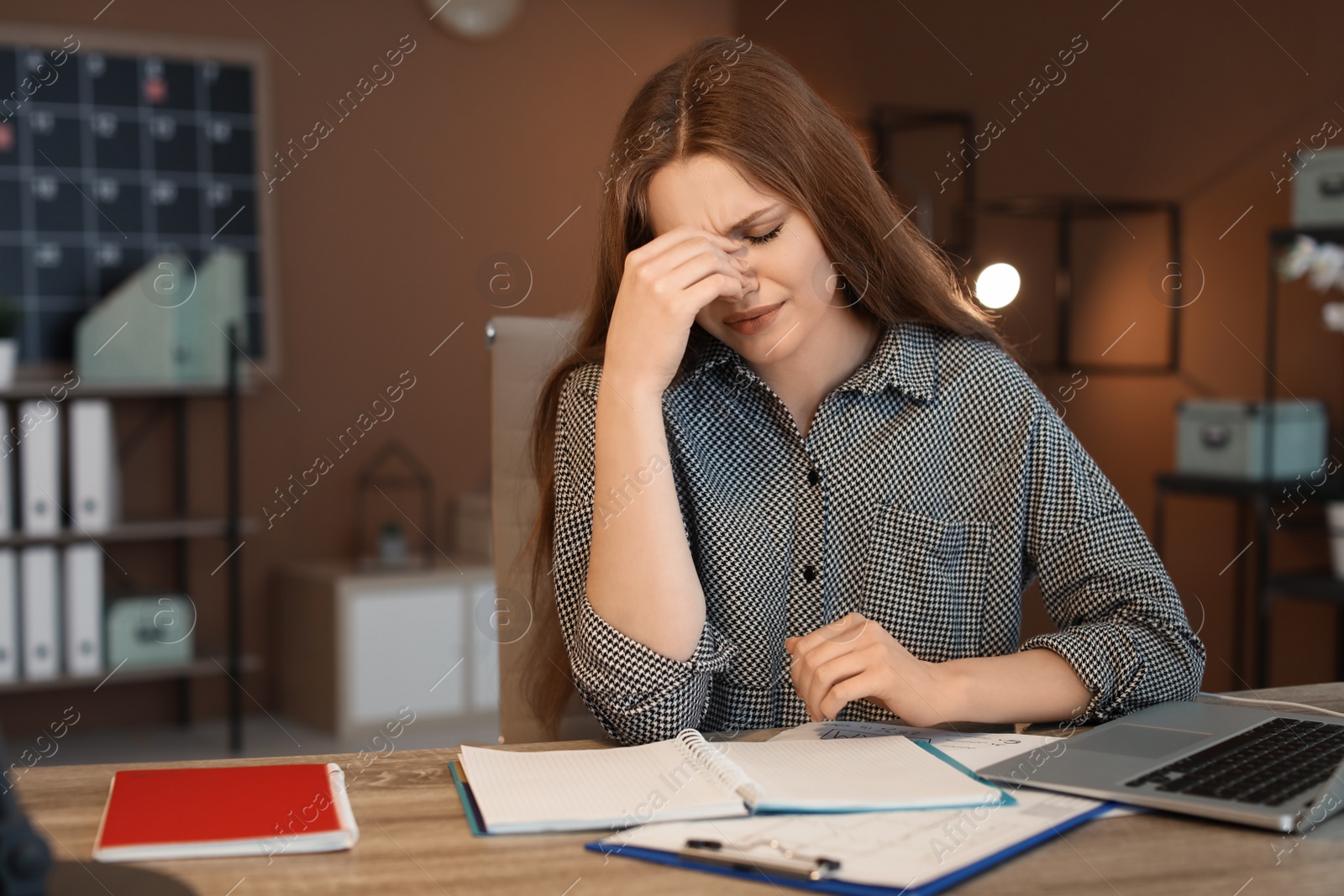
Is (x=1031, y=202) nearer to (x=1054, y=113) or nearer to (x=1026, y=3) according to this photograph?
(x=1054, y=113)

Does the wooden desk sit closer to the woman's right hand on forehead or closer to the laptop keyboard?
the laptop keyboard

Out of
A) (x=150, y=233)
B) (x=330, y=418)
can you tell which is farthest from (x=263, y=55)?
(x=330, y=418)

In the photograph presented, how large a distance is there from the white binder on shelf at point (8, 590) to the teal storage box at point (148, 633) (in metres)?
0.23

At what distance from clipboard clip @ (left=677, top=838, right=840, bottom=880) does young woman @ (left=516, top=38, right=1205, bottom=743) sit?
359mm

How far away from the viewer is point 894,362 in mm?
1312

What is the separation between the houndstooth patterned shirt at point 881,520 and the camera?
1.23 metres

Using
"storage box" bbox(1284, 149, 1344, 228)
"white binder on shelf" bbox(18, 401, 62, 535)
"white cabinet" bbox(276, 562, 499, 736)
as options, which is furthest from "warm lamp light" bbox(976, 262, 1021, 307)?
"white binder on shelf" bbox(18, 401, 62, 535)

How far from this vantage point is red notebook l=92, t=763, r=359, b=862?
712 millimetres

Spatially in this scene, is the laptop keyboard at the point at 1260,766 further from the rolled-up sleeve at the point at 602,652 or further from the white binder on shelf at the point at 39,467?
the white binder on shelf at the point at 39,467

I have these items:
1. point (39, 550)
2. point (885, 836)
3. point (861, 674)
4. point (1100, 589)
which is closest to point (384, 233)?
point (39, 550)

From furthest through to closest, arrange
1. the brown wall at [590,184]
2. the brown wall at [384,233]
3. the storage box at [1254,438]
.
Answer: the brown wall at [384,233], the brown wall at [590,184], the storage box at [1254,438]

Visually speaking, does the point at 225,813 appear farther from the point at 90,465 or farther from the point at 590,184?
the point at 590,184

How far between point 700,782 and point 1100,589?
1.76 feet

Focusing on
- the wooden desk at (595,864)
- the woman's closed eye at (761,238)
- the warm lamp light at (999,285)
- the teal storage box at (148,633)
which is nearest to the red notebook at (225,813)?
the wooden desk at (595,864)
